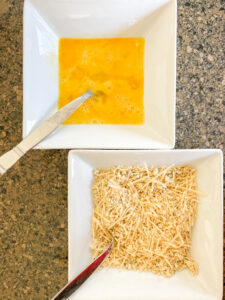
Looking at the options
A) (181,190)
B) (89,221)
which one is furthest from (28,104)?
(181,190)

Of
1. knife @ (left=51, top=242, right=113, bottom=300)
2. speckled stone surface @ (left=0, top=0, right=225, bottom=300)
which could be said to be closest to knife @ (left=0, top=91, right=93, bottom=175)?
speckled stone surface @ (left=0, top=0, right=225, bottom=300)

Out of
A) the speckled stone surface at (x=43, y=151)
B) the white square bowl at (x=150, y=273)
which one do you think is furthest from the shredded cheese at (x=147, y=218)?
the speckled stone surface at (x=43, y=151)

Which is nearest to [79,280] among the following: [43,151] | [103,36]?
[43,151]

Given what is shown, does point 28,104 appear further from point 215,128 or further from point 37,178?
point 215,128

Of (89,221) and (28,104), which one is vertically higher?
(28,104)

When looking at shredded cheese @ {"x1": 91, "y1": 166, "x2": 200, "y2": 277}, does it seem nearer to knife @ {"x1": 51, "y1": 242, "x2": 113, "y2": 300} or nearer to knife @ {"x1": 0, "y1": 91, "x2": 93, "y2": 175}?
knife @ {"x1": 51, "y1": 242, "x2": 113, "y2": 300}
